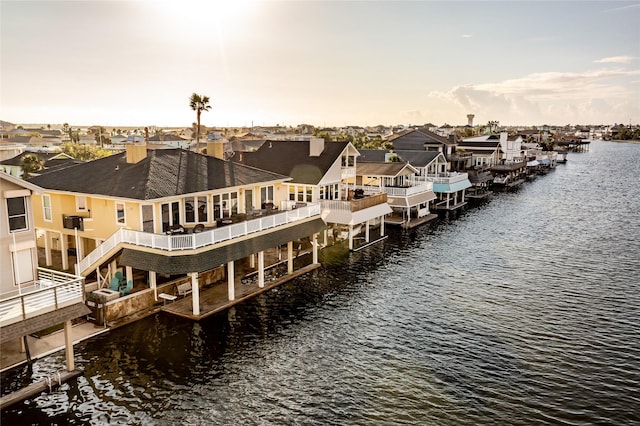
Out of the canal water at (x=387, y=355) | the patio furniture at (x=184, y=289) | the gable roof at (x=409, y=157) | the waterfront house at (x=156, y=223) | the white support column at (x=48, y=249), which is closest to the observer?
the canal water at (x=387, y=355)

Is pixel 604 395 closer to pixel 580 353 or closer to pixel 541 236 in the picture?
pixel 580 353

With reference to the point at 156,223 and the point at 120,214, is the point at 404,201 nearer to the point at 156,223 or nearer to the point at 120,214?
the point at 156,223

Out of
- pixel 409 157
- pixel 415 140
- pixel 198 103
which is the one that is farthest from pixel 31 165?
pixel 415 140

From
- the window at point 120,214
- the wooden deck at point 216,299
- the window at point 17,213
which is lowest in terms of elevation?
the wooden deck at point 216,299

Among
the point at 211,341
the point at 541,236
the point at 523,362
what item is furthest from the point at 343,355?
the point at 541,236

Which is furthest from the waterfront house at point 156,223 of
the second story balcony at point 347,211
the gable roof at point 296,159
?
the gable roof at point 296,159

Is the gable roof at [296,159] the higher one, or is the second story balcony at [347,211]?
the gable roof at [296,159]

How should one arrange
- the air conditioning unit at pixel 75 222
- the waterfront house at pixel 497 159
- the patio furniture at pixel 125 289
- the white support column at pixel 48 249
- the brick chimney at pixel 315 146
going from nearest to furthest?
the patio furniture at pixel 125 289, the air conditioning unit at pixel 75 222, the white support column at pixel 48 249, the brick chimney at pixel 315 146, the waterfront house at pixel 497 159

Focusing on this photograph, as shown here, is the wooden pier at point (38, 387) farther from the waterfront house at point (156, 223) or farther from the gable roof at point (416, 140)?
the gable roof at point (416, 140)

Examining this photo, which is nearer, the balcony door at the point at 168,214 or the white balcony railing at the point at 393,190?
the balcony door at the point at 168,214
